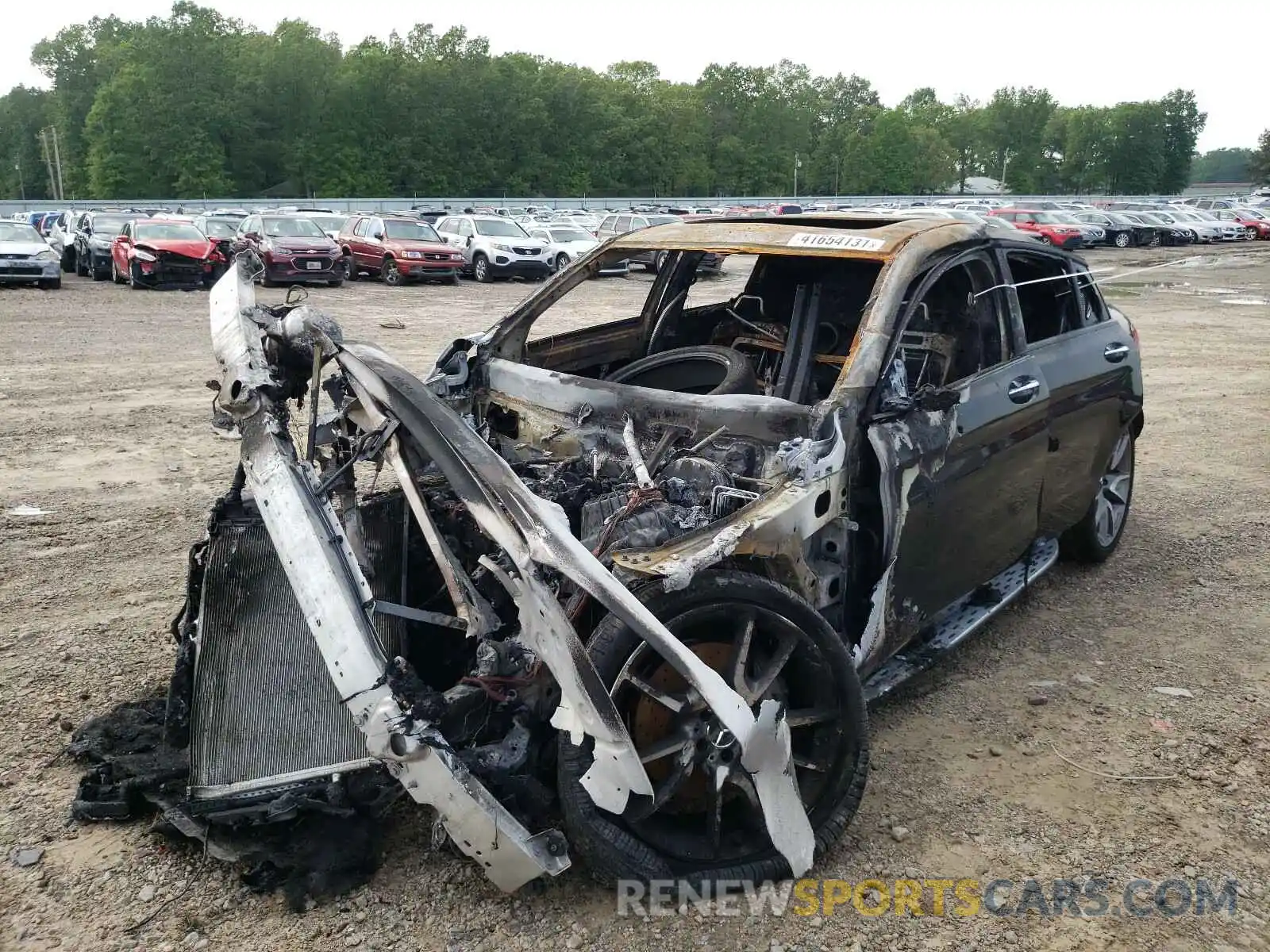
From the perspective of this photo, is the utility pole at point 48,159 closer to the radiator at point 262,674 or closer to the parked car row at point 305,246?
the parked car row at point 305,246

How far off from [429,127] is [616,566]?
73303mm

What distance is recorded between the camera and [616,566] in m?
2.82

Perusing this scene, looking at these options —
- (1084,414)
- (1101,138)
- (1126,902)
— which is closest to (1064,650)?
(1084,414)

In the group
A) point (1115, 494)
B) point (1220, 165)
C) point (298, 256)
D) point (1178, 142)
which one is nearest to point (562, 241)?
point (298, 256)

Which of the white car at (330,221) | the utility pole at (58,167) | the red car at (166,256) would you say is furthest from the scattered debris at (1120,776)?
the utility pole at (58,167)

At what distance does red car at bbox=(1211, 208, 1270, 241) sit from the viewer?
3972cm

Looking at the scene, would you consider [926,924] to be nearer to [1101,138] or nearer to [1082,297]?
[1082,297]

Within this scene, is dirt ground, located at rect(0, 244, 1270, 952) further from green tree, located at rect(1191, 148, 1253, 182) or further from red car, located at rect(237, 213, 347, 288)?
green tree, located at rect(1191, 148, 1253, 182)

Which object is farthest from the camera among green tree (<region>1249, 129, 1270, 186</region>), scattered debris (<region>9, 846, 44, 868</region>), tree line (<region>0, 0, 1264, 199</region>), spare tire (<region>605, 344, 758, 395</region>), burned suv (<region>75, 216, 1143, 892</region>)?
green tree (<region>1249, 129, 1270, 186</region>)

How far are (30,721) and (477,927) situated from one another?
2.10 metres

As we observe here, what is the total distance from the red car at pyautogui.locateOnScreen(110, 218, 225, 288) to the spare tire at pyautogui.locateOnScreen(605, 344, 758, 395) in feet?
56.5

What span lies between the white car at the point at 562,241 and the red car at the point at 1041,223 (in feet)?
46.4

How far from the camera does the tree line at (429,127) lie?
206 feet

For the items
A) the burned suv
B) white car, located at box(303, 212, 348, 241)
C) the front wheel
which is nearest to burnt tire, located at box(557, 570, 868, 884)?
the burned suv
